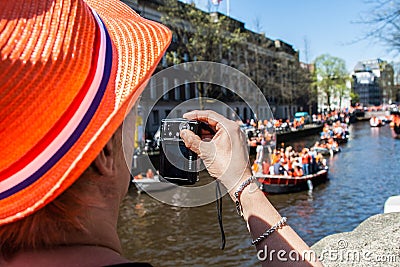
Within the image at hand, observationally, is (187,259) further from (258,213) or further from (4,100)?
(4,100)

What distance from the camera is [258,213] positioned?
133cm

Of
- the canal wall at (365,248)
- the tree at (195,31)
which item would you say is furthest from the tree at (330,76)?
the canal wall at (365,248)

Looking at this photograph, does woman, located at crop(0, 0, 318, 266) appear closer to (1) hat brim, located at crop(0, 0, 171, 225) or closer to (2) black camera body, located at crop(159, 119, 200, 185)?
(1) hat brim, located at crop(0, 0, 171, 225)

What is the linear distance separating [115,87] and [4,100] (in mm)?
202

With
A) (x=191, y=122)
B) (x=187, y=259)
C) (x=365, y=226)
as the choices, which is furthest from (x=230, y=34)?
(x=191, y=122)

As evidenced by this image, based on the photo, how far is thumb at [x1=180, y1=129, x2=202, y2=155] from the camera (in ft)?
4.35

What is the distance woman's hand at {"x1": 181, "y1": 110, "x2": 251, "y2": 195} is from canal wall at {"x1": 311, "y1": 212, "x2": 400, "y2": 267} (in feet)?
4.54

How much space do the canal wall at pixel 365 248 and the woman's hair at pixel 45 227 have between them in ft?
6.39

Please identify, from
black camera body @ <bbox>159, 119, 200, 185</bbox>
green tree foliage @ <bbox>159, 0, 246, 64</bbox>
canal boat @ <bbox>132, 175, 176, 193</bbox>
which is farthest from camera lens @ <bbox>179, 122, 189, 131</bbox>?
green tree foliage @ <bbox>159, 0, 246, 64</bbox>

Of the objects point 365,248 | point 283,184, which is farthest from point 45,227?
point 283,184

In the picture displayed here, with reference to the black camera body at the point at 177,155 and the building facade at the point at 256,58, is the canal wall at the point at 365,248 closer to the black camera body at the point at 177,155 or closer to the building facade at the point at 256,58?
the black camera body at the point at 177,155

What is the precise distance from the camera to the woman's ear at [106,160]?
874 mm

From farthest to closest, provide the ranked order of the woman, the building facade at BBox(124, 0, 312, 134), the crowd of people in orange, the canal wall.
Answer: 1. the building facade at BBox(124, 0, 312, 134)
2. the crowd of people in orange
3. the canal wall
4. the woman

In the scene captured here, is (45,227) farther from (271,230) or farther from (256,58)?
(256,58)
